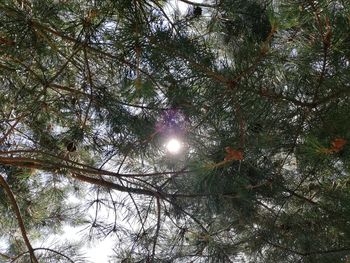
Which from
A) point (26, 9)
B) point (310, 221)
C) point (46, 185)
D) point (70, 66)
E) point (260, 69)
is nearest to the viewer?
point (260, 69)

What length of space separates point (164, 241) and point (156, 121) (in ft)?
1.90

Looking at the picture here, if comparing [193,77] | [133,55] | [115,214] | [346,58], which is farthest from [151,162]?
[346,58]

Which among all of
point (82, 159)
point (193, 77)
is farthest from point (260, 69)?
point (82, 159)

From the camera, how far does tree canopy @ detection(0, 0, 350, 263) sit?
1414 millimetres

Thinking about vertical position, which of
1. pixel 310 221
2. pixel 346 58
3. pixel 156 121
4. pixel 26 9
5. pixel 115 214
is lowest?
pixel 310 221

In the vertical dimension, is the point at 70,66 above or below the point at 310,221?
above

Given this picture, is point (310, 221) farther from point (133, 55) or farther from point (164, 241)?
point (133, 55)

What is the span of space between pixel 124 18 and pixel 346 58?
29.1 inches

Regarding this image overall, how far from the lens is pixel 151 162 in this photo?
7.44 feet

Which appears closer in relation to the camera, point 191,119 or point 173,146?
point 191,119

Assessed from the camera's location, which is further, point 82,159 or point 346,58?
point 82,159

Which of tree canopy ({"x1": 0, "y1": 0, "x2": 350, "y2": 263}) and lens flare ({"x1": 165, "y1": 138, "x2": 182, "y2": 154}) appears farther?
lens flare ({"x1": 165, "y1": 138, "x2": 182, "y2": 154})

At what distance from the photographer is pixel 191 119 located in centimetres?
178

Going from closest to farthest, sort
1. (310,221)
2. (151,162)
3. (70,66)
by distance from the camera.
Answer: (310,221), (70,66), (151,162)
